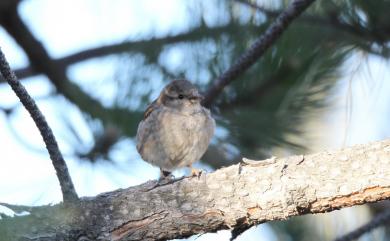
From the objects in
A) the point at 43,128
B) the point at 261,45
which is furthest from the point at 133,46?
the point at 43,128

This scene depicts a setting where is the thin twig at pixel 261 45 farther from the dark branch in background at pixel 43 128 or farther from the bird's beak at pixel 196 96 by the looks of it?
the dark branch in background at pixel 43 128

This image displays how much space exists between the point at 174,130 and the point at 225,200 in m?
1.54

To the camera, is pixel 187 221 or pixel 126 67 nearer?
pixel 187 221

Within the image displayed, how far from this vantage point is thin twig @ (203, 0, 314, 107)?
3.49 metres

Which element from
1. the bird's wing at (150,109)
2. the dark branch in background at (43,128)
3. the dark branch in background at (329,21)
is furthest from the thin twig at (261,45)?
the dark branch in background at (43,128)

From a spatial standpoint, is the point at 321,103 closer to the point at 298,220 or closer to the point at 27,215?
the point at 298,220

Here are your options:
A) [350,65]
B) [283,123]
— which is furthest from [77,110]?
[350,65]

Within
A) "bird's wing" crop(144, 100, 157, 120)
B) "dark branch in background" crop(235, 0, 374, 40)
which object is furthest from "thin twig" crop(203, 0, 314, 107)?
"bird's wing" crop(144, 100, 157, 120)

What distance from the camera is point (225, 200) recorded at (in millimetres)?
2895

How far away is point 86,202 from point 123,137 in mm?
1047

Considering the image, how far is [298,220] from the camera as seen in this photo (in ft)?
14.9

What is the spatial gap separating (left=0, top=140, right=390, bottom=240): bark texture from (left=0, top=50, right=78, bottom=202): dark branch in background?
0.47 feet

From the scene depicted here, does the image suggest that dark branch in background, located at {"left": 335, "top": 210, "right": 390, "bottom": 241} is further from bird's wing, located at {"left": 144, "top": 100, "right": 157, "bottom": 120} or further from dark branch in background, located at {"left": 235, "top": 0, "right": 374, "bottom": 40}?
bird's wing, located at {"left": 144, "top": 100, "right": 157, "bottom": 120}

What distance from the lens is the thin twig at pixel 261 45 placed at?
3.49 meters
